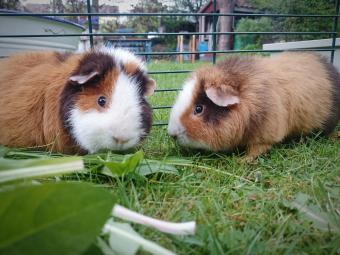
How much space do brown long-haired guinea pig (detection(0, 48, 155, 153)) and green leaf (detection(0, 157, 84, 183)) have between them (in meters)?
0.66

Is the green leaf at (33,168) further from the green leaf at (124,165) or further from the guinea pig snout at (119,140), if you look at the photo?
the guinea pig snout at (119,140)

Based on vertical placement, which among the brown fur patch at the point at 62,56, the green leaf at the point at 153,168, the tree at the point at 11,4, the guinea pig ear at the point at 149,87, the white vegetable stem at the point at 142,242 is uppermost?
the tree at the point at 11,4

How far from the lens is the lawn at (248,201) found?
0.93 m

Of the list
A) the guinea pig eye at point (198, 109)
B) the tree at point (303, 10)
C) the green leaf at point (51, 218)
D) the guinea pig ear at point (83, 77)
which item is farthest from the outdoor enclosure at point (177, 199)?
the tree at point (303, 10)

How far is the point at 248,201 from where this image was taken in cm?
127

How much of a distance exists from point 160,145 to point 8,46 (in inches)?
67.3

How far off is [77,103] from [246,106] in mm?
939

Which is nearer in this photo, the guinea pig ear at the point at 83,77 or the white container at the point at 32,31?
the guinea pig ear at the point at 83,77

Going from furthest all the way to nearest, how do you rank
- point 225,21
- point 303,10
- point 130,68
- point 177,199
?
1. point 225,21
2. point 303,10
3. point 130,68
4. point 177,199

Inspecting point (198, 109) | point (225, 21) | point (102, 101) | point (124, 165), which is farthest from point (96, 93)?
point (225, 21)

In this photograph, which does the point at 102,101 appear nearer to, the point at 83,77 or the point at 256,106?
the point at 83,77

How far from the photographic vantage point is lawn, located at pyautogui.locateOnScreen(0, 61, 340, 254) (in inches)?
36.7

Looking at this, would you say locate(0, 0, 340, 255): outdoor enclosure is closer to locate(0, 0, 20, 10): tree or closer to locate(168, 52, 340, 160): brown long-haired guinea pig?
locate(168, 52, 340, 160): brown long-haired guinea pig

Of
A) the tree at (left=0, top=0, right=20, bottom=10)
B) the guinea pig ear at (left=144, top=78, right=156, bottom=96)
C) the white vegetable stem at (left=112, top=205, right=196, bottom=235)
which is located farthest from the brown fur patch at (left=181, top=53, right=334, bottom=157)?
the tree at (left=0, top=0, right=20, bottom=10)
